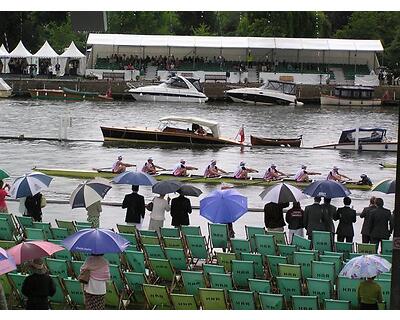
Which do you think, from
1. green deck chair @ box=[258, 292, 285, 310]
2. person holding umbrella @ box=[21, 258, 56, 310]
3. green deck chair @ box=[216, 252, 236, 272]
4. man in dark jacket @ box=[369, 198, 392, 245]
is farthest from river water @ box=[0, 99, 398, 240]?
person holding umbrella @ box=[21, 258, 56, 310]

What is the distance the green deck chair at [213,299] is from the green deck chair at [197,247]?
3.78 metres

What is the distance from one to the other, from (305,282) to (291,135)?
39.9 meters

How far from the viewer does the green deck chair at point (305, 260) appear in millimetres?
16734

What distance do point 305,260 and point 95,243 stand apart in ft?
10.9

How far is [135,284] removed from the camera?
51.4 ft

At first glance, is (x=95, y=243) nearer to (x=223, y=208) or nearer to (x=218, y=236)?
(x=223, y=208)

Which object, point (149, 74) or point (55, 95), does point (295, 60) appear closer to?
point (149, 74)

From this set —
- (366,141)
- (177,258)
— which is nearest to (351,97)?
(366,141)

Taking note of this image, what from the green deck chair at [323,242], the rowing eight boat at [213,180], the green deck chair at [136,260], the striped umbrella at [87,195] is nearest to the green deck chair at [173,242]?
the green deck chair at [136,260]

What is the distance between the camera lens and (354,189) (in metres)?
32.8

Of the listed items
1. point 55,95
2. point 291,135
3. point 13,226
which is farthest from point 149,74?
point 13,226

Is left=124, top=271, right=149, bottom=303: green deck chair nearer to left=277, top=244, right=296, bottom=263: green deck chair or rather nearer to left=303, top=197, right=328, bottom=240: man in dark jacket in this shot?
left=277, top=244, right=296, bottom=263: green deck chair
